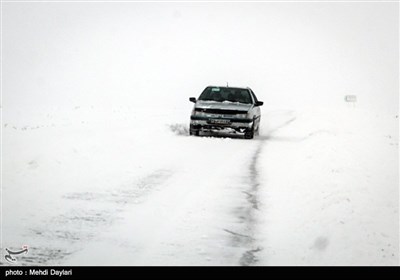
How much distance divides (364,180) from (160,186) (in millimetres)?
3412

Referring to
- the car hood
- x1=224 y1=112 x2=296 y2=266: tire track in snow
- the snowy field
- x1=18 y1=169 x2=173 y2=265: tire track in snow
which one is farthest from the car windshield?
x1=18 y1=169 x2=173 y2=265: tire track in snow

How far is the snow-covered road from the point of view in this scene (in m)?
6.14

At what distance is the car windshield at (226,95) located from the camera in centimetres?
2002

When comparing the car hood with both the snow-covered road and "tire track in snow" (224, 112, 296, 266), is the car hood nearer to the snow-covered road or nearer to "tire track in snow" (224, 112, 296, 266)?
the snow-covered road

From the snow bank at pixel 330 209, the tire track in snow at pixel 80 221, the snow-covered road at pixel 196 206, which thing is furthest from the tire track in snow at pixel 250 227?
the tire track in snow at pixel 80 221

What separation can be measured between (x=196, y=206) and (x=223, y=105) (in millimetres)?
11370

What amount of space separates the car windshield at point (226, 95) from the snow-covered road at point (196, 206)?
211 inches

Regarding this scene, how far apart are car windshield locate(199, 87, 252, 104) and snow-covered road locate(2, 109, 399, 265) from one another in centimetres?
536

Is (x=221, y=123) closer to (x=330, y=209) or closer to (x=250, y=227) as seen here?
(x=330, y=209)

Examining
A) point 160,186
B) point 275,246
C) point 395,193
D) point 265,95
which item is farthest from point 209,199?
point 265,95

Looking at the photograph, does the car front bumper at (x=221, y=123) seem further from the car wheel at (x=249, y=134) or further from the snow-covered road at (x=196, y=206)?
the snow-covered road at (x=196, y=206)

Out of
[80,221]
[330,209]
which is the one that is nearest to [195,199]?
[330,209]

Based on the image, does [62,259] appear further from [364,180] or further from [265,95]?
[265,95]

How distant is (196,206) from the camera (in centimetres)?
821
